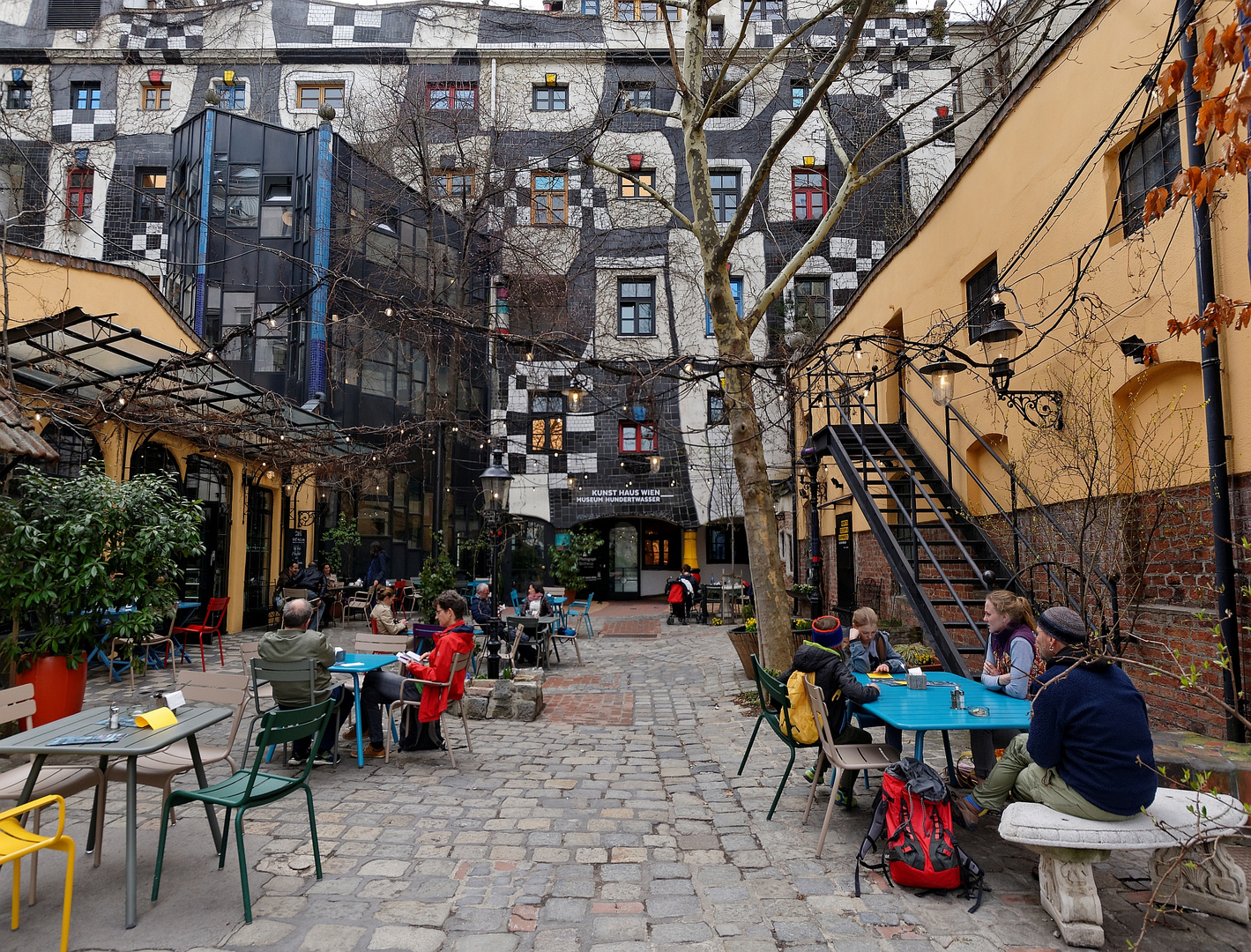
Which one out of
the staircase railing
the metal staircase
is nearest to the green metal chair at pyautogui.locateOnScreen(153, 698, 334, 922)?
the staircase railing

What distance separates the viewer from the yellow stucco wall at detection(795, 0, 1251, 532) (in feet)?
17.5

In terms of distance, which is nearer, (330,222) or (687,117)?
(687,117)

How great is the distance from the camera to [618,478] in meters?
22.3

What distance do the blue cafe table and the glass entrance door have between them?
19653 millimetres

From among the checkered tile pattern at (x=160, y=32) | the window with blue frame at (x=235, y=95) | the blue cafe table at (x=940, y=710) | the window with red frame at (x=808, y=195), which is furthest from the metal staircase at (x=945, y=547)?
the checkered tile pattern at (x=160, y=32)

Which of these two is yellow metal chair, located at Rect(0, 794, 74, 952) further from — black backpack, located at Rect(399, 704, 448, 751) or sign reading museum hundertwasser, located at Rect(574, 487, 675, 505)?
sign reading museum hundertwasser, located at Rect(574, 487, 675, 505)

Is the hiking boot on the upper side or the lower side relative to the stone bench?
lower

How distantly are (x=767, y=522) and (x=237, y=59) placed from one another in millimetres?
23958

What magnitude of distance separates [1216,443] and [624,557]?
67.4 feet

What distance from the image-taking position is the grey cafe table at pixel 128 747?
3.24m

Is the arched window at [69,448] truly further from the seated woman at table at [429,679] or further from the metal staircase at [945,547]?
the metal staircase at [945,547]

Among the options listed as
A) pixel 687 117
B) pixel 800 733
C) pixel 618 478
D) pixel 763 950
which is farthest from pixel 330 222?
pixel 763 950

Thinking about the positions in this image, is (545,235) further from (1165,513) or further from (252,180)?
(1165,513)

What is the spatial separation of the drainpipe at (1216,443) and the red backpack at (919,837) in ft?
8.22
